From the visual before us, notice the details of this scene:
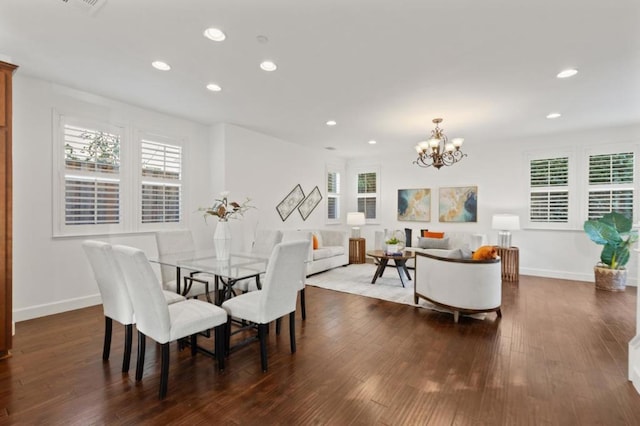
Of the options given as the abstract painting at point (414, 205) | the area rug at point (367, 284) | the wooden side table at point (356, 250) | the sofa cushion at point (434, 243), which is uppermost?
the abstract painting at point (414, 205)

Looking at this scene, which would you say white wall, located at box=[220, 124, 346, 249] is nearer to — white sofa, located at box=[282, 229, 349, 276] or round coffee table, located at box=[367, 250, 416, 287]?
white sofa, located at box=[282, 229, 349, 276]

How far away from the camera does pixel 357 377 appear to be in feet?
7.78

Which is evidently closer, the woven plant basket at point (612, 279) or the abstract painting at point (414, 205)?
the woven plant basket at point (612, 279)

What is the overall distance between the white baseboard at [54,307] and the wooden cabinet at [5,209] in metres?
1.00

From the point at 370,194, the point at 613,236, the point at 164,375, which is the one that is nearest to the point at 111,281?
the point at 164,375

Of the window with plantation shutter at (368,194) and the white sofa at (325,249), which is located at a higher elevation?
the window with plantation shutter at (368,194)

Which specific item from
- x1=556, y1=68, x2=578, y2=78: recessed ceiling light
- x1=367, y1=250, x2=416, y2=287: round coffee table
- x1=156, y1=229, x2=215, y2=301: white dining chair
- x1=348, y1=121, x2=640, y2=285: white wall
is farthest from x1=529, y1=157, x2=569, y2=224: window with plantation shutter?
x1=156, y1=229, x2=215, y2=301: white dining chair

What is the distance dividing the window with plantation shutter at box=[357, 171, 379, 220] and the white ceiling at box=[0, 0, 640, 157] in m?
3.38

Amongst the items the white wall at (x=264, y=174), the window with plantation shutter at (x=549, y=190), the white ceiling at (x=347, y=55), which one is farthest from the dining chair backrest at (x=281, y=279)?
the window with plantation shutter at (x=549, y=190)

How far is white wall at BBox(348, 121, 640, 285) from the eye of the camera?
5543 millimetres

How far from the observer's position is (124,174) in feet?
13.8

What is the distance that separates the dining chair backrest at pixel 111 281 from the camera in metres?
2.28

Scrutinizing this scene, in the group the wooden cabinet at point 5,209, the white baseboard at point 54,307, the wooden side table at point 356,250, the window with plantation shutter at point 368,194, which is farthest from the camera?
the window with plantation shutter at point 368,194

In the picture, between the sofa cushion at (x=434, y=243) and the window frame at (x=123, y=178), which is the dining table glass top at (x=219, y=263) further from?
the sofa cushion at (x=434, y=243)
